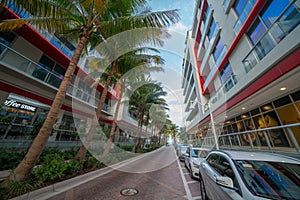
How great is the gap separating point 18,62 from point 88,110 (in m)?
7.71

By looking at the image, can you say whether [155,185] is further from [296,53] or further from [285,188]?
[296,53]

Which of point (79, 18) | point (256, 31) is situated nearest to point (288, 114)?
point (256, 31)

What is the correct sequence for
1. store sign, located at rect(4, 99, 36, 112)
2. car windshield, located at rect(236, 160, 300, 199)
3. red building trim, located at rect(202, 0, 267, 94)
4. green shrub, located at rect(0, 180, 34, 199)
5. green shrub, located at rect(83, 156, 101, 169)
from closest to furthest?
car windshield, located at rect(236, 160, 300, 199), green shrub, located at rect(0, 180, 34, 199), green shrub, located at rect(83, 156, 101, 169), red building trim, located at rect(202, 0, 267, 94), store sign, located at rect(4, 99, 36, 112)

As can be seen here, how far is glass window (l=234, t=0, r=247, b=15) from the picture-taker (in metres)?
9.55

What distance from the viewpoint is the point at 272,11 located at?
7.09m

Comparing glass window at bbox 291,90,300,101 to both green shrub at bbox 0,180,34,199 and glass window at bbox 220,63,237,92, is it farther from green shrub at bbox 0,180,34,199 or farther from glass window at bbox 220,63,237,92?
green shrub at bbox 0,180,34,199

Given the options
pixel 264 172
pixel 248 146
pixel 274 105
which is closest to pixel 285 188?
pixel 264 172

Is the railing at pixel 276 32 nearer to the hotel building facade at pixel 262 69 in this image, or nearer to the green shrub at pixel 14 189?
the hotel building facade at pixel 262 69

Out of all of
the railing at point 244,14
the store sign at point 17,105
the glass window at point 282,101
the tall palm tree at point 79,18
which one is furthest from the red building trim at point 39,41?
the glass window at point 282,101

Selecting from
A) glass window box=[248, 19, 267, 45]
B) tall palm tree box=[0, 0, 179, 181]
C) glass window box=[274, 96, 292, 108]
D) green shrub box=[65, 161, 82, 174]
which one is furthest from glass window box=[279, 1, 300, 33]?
green shrub box=[65, 161, 82, 174]

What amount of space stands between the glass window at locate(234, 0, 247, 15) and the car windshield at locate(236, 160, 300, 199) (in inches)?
491

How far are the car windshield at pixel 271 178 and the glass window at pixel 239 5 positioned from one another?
12470 millimetres

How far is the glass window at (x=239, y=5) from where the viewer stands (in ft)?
31.3

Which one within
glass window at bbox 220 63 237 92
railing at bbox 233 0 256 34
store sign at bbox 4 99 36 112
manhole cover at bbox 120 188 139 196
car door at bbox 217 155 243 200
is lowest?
manhole cover at bbox 120 188 139 196
